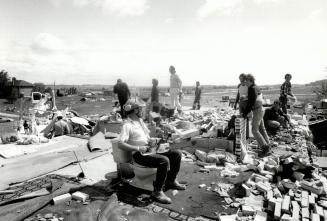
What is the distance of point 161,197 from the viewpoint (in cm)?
429

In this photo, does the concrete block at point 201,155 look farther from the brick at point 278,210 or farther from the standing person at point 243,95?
the brick at point 278,210

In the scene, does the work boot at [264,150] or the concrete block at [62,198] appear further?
the work boot at [264,150]

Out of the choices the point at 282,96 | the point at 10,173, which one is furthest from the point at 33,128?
the point at 282,96

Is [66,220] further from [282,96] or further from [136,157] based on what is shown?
[282,96]

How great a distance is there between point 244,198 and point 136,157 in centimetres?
195

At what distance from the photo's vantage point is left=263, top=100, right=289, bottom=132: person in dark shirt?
30.9ft

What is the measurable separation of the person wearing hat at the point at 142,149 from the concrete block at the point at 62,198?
1194 millimetres

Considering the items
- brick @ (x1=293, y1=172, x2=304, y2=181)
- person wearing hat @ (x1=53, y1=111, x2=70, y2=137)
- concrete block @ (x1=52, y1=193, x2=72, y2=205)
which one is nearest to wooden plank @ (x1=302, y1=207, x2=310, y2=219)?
brick @ (x1=293, y1=172, x2=304, y2=181)

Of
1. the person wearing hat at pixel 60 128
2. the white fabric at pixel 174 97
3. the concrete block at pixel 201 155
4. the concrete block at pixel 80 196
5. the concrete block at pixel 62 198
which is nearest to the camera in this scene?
the concrete block at pixel 62 198

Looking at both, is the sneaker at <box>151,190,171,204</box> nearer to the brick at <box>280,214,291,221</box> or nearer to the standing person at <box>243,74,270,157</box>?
the brick at <box>280,214,291,221</box>

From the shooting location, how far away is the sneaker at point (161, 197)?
167 inches

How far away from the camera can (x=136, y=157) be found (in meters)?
4.47

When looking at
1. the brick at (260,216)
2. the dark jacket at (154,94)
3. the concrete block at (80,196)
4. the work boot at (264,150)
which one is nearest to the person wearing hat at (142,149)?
the concrete block at (80,196)

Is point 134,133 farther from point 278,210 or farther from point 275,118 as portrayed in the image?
point 275,118
